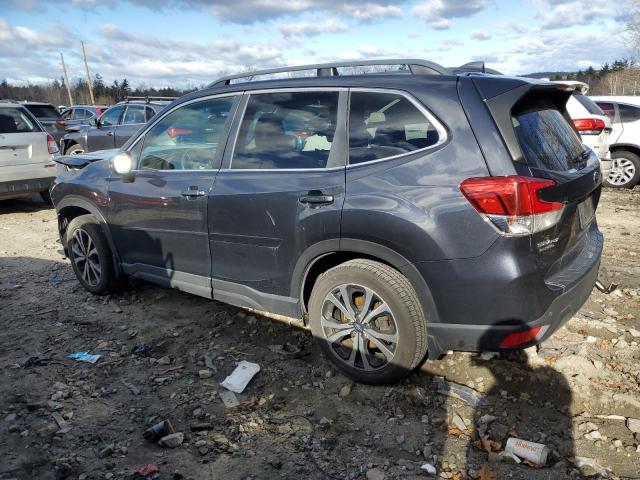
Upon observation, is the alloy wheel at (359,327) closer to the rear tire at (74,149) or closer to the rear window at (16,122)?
the rear window at (16,122)

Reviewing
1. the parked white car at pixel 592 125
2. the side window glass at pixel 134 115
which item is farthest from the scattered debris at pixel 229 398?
the side window glass at pixel 134 115

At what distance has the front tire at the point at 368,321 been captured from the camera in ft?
9.53

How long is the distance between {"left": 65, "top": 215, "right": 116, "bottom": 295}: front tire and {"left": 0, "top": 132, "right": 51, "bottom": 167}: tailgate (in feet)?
13.3

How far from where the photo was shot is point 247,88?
12.0ft

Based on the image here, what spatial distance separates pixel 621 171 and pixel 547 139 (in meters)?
8.21

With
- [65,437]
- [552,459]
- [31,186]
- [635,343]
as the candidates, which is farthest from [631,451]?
[31,186]

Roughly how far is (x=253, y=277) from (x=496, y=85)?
1.99 meters

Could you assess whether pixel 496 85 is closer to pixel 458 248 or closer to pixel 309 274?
pixel 458 248

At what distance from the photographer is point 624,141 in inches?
376

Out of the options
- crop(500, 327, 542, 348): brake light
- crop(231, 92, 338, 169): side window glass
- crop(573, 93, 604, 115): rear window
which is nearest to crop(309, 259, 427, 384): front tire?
crop(500, 327, 542, 348): brake light

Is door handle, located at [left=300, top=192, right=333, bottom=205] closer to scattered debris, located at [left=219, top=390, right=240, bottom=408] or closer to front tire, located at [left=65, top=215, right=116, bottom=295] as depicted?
scattered debris, located at [left=219, top=390, right=240, bottom=408]

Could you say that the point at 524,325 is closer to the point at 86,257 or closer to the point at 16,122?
the point at 86,257

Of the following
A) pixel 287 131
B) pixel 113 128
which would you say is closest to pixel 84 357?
pixel 287 131

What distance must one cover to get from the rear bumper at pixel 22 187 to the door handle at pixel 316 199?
691cm
